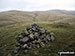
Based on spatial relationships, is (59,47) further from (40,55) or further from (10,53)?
(10,53)

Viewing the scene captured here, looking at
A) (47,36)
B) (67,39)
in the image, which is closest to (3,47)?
(47,36)

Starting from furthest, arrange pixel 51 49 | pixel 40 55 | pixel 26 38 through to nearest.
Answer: pixel 26 38 → pixel 51 49 → pixel 40 55

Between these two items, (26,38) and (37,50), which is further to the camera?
(26,38)

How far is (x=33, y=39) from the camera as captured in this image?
5622cm

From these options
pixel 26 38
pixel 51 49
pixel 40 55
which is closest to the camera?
pixel 40 55

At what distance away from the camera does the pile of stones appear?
5232cm

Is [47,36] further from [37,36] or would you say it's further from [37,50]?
[37,50]

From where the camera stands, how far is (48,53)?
48906mm

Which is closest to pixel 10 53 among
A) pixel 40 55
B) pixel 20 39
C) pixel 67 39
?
pixel 20 39

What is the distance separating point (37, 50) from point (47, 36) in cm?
1017

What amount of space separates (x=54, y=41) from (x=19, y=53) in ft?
56.2

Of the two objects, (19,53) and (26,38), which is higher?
(26,38)

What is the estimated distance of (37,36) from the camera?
57031 mm

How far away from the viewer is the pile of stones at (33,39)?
172 ft
